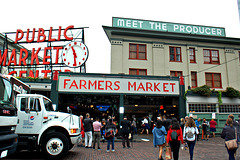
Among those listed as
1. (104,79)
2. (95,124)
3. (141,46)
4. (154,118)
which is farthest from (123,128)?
(154,118)

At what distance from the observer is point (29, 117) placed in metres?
9.73

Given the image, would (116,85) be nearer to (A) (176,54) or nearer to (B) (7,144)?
(A) (176,54)

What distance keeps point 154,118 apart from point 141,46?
10.6 meters

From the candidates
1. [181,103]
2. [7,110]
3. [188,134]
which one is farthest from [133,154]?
[181,103]

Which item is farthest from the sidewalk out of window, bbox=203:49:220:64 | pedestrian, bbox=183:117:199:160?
window, bbox=203:49:220:64

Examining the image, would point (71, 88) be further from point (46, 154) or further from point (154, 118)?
point (154, 118)

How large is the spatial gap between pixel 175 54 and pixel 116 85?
32.8 ft

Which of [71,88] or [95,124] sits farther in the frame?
[71,88]

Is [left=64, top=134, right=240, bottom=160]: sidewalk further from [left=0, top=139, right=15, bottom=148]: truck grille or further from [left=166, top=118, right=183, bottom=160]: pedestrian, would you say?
[left=0, top=139, right=15, bottom=148]: truck grille

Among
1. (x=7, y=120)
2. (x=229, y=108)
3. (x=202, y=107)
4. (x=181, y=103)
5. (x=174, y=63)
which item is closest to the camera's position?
(x=7, y=120)

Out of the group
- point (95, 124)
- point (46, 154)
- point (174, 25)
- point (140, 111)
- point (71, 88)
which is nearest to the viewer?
point (46, 154)

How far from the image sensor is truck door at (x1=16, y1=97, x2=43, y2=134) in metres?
9.66

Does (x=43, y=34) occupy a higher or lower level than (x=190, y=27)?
lower

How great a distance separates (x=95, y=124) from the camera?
42.9ft
